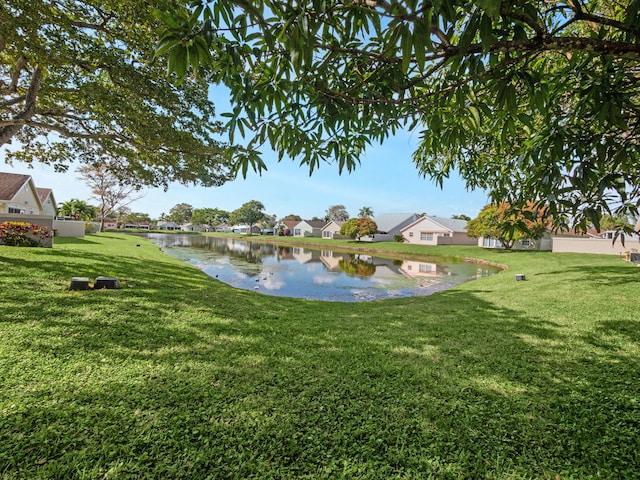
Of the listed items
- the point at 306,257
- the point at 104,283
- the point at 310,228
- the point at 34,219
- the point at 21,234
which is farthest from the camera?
the point at 310,228

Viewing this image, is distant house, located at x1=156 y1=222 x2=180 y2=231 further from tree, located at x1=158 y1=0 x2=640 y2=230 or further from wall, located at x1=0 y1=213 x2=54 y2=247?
tree, located at x1=158 y1=0 x2=640 y2=230

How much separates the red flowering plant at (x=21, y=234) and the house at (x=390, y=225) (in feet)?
133

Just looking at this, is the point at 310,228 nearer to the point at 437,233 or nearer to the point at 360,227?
the point at 360,227

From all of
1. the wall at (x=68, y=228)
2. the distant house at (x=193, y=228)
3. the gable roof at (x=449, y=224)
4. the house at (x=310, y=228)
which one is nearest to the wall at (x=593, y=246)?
the gable roof at (x=449, y=224)

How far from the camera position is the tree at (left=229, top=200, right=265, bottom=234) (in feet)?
259

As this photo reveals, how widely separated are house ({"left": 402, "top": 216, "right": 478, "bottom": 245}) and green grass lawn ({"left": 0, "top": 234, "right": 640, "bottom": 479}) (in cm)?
3625

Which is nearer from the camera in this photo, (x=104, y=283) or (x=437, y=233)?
(x=104, y=283)

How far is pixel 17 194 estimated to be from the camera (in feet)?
66.0

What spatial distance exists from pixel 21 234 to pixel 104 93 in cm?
820

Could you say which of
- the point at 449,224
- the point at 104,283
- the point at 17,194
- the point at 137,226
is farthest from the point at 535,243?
the point at 137,226

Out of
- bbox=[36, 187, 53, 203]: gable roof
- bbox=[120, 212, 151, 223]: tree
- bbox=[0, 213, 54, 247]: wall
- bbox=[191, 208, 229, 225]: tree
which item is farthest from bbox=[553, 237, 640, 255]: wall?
bbox=[191, 208, 229, 225]: tree

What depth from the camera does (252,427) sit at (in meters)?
2.01

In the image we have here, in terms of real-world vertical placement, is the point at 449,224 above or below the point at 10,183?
below

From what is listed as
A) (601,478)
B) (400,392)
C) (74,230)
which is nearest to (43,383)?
(400,392)
